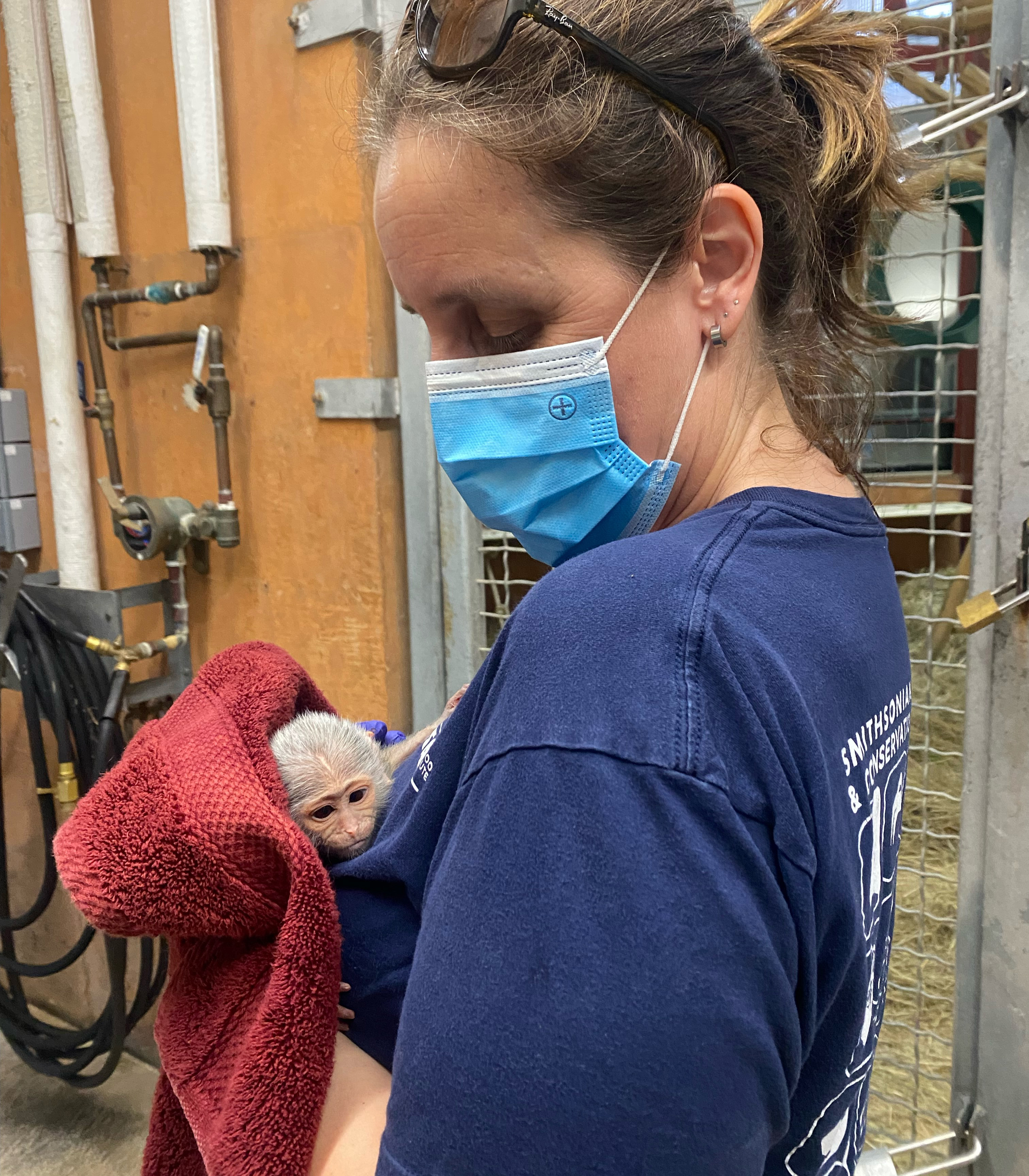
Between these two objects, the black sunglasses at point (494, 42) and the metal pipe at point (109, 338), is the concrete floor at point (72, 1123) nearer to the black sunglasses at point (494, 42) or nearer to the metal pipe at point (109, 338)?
the metal pipe at point (109, 338)

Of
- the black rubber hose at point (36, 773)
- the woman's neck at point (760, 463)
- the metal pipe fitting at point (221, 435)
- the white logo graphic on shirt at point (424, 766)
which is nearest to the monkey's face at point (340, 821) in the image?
the white logo graphic on shirt at point (424, 766)

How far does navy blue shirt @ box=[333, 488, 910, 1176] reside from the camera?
0.38 meters

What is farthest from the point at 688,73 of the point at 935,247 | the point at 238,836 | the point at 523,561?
the point at 523,561

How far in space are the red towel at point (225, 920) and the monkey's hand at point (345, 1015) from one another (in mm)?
31

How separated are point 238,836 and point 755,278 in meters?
0.61

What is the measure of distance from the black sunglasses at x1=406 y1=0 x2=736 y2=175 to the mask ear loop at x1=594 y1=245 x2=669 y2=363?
10 cm

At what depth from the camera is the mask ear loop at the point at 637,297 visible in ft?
2.02

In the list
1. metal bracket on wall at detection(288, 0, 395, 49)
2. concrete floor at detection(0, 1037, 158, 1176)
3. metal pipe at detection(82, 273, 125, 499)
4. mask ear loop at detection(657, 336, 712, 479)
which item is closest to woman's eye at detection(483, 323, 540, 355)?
mask ear loop at detection(657, 336, 712, 479)

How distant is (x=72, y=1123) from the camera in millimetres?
2279

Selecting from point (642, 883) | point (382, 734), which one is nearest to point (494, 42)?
point (642, 883)

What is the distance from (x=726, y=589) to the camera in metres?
0.45

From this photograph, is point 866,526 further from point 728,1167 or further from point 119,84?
point 119,84

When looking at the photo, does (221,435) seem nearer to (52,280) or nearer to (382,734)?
(52,280)

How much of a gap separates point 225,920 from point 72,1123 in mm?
2205
